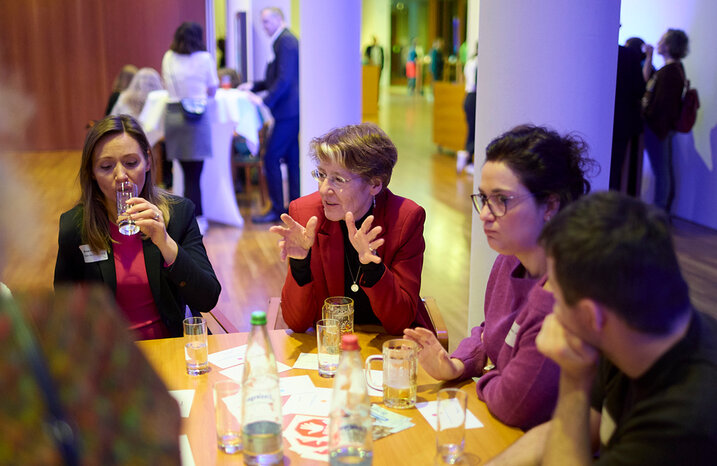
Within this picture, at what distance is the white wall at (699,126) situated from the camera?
6.44 meters

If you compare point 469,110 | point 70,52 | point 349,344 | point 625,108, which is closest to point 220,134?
point 625,108

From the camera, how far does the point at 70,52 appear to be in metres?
12.3

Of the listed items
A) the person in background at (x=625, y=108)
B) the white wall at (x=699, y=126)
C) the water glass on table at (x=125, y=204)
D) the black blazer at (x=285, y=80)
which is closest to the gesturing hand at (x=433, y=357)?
the water glass on table at (x=125, y=204)

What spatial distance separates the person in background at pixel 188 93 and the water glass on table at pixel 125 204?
3.94 metres

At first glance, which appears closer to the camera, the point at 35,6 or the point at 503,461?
the point at 503,461

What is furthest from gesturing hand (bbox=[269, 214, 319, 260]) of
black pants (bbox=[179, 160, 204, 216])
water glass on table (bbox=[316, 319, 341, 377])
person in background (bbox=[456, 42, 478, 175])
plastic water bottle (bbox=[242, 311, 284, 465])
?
person in background (bbox=[456, 42, 478, 175])

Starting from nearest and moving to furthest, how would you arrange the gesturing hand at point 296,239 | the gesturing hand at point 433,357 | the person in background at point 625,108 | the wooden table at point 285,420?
the wooden table at point 285,420, the gesturing hand at point 433,357, the gesturing hand at point 296,239, the person in background at point 625,108

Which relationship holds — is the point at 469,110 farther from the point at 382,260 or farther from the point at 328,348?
the point at 328,348

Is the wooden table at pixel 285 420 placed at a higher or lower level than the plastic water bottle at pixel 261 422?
lower

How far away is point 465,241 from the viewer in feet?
20.4

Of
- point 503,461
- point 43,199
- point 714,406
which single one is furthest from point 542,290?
point 43,199

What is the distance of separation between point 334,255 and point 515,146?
804 mm

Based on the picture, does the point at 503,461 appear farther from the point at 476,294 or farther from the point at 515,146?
the point at 476,294

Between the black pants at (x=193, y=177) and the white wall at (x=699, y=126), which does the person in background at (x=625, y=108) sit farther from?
the black pants at (x=193, y=177)
